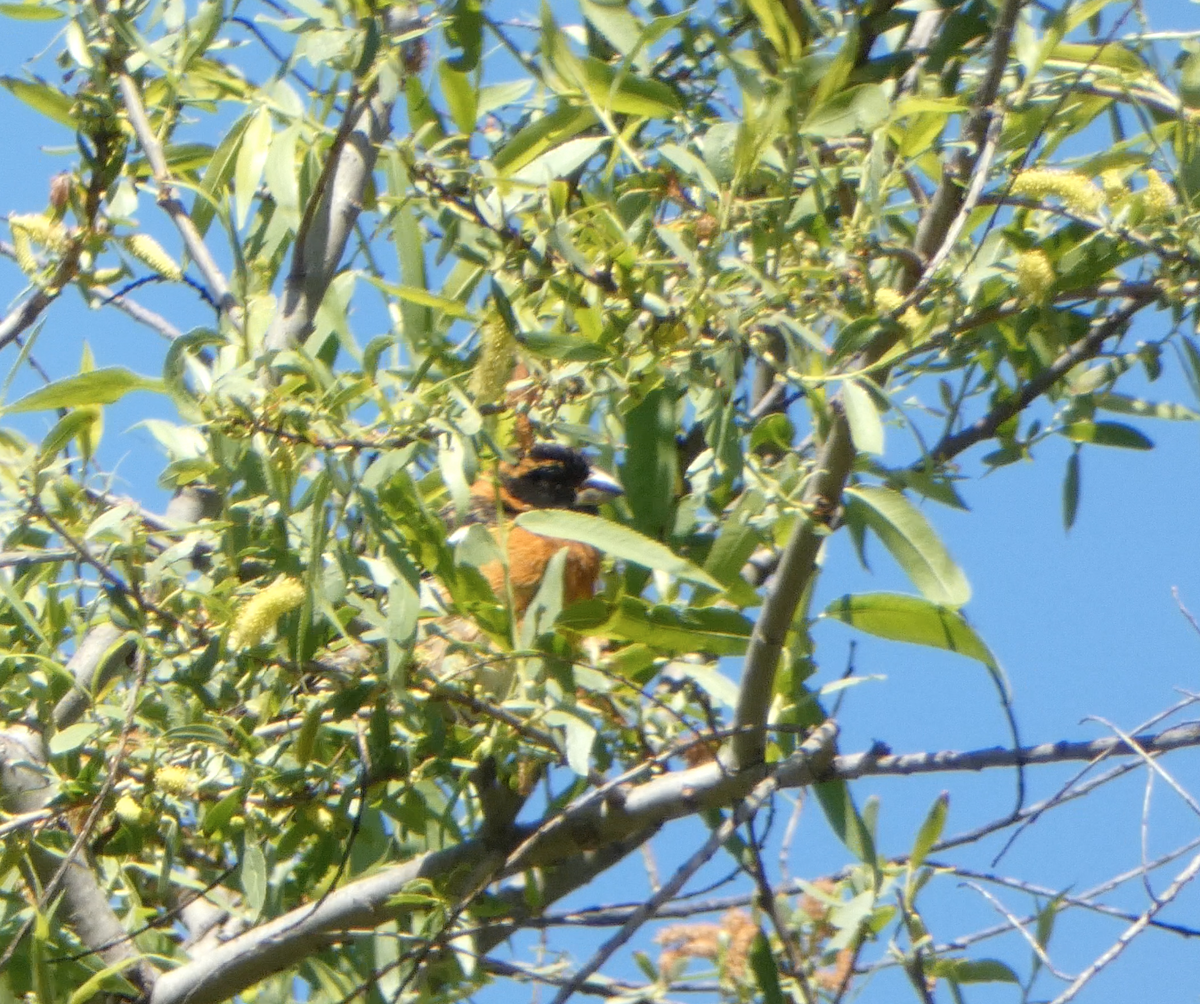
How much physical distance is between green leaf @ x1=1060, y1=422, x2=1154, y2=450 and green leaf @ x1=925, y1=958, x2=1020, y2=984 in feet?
2.59

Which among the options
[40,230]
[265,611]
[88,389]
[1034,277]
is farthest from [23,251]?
[1034,277]

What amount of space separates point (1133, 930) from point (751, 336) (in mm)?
930

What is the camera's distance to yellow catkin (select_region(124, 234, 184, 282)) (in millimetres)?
2271

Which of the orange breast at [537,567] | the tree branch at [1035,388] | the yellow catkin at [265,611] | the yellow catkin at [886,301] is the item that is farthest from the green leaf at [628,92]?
the orange breast at [537,567]

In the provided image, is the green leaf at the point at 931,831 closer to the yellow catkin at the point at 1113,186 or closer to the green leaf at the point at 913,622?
the green leaf at the point at 913,622

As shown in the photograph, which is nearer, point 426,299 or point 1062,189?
point 426,299

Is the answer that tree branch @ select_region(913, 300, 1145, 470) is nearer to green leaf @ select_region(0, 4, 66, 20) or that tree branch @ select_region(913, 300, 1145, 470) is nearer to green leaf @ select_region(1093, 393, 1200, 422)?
green leaf @ select_region(1093, 393, 1200, 422)

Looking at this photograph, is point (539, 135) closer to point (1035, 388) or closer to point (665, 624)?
point (665, 624)

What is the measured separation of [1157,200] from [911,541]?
1.74ft

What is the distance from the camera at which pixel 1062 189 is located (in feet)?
6.22

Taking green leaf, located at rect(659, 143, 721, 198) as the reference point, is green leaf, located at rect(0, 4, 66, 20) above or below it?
above

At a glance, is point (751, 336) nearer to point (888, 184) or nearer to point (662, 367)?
point (662, 367)

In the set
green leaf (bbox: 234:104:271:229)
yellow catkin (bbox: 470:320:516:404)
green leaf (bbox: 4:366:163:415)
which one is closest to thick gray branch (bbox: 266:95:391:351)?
green leaf (bbox: 234:104:271:229)

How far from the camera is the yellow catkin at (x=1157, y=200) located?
1.89 metres
